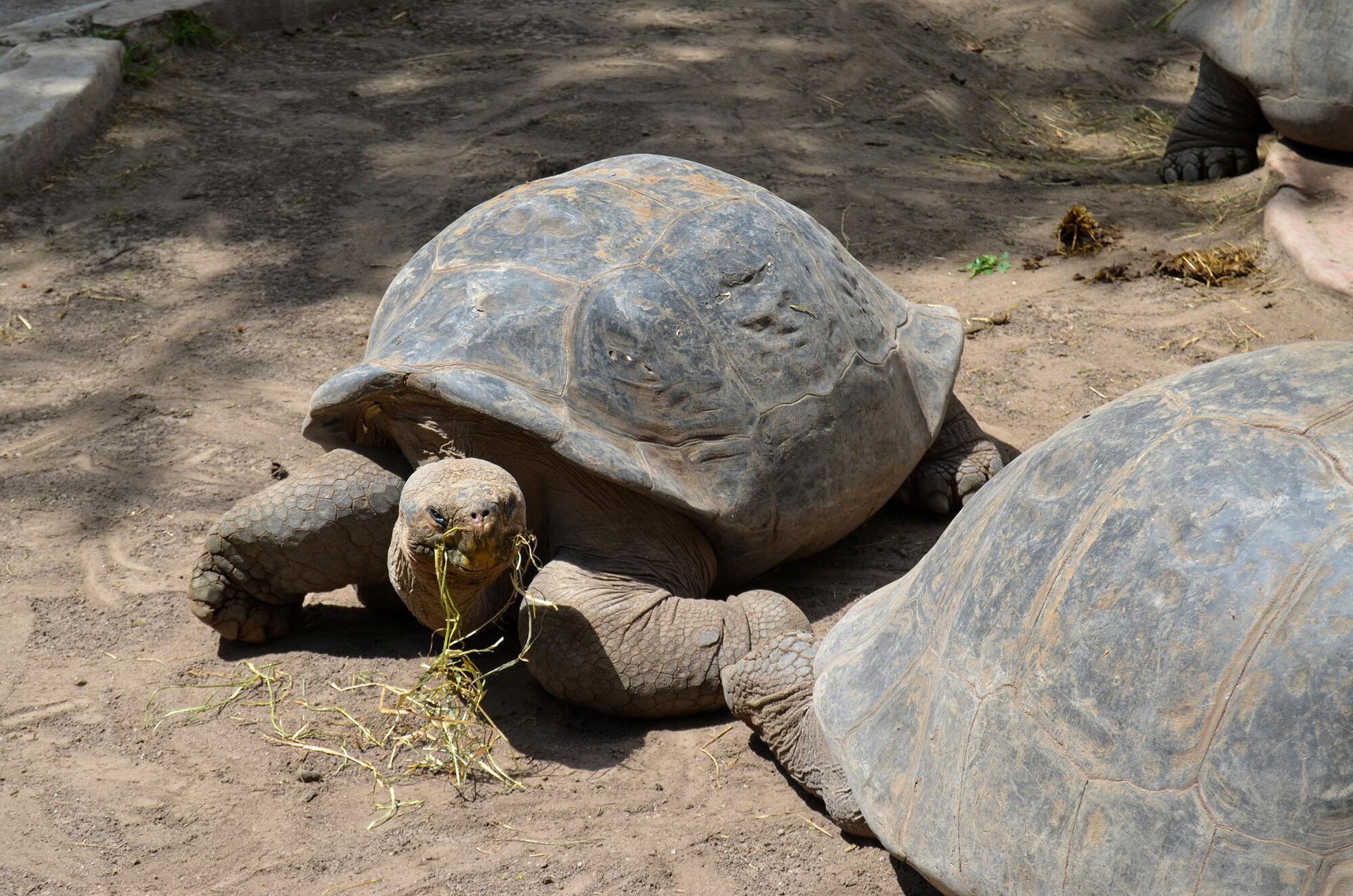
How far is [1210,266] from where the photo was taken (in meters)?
5.09

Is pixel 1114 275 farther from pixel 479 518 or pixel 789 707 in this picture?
pixel 479 518

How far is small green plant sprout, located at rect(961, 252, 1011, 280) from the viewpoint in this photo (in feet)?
17.3

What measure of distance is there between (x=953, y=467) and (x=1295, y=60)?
3.31 meters

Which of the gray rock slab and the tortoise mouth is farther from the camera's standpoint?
the gray rock slab

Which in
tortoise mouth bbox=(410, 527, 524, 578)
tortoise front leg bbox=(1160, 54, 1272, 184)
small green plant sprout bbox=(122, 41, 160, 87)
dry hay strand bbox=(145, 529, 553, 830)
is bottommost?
dry hay strand bbox=(145, 529, 553, 830)

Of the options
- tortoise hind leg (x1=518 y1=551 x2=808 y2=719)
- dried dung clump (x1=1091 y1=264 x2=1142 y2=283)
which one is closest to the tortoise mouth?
tortoise hind leg (x1=518 y1=551 x2=808 y2=719)

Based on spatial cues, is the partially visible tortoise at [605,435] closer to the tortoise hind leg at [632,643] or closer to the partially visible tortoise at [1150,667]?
the tortoise hind leg at [632,643]

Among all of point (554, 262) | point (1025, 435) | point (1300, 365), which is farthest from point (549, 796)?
point (1025, 435)

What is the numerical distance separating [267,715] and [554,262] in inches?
51.8

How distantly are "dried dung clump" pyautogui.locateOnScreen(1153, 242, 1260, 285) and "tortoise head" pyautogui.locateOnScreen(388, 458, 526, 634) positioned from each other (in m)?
3.51

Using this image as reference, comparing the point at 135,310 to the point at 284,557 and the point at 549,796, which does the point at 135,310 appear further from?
the point at 549,796

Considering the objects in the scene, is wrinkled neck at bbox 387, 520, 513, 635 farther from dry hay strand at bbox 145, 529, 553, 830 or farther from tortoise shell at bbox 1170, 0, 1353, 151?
tortoise shell at bbox 1170, 0, 1353, 151

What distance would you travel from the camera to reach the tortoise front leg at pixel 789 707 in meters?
2.54

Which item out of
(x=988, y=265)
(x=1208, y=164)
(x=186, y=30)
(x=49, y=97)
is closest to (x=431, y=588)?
(x=988, y=265)
